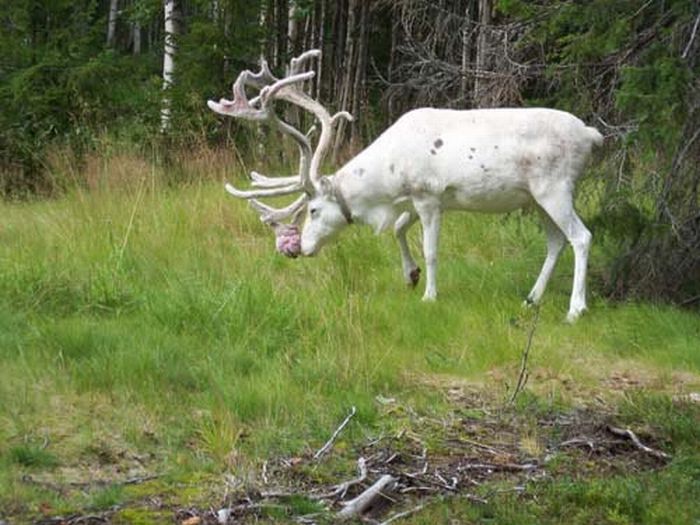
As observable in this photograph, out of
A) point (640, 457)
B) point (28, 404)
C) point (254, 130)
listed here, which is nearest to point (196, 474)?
point (28, 404)

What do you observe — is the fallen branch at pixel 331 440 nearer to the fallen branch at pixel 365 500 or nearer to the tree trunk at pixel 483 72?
the fallen branch at pixel 365 500

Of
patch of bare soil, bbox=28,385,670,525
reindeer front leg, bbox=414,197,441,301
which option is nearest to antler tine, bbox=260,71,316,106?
reindeer front leg, bbox=414,197,441,301

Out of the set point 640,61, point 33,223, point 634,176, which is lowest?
point 33,223

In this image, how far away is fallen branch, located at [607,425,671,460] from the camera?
252 inches

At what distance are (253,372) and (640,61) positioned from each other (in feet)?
12.9

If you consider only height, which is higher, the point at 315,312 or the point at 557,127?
the point at 557,127

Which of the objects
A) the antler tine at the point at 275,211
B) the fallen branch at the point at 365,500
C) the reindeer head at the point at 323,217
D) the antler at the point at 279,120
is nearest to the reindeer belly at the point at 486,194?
the reindeer head at the point at 323,217

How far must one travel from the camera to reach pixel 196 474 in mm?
5832

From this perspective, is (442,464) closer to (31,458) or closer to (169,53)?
(31,458)

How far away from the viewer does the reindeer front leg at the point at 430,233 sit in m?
9.54

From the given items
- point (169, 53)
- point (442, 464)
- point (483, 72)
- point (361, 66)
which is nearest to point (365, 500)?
point (442, 464)

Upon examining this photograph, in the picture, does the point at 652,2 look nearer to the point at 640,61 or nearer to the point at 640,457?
the point at 640,61

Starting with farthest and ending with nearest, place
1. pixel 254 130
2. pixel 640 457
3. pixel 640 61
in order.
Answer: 1. pixel 254 130
2. pixel 640 61
3. pixel 640 457

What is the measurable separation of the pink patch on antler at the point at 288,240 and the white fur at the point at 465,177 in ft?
0.22
